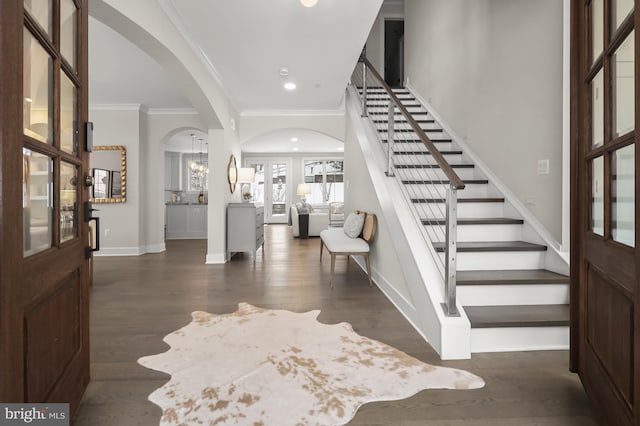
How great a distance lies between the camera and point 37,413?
45.3 inches

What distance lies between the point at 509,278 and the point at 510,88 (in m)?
1.89

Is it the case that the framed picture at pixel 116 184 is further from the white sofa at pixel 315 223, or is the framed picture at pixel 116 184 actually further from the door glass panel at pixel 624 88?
the door glass panel at pixel 624 88

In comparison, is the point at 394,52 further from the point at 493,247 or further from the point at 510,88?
the point at 493,247

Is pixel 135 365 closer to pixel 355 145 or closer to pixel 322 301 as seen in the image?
pixel 322 301

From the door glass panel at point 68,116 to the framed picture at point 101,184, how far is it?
535cm

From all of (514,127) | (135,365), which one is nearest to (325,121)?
(514,127)

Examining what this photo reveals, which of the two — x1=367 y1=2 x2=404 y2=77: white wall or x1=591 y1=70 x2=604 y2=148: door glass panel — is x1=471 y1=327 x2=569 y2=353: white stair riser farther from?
x1=367 y1=2 x2=404 y2=77: white wall

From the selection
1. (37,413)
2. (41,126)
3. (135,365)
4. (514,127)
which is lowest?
(135,365)

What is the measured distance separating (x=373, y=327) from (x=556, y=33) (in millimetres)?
2700

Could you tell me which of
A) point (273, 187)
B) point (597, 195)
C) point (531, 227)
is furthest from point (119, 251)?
point (273, 187)

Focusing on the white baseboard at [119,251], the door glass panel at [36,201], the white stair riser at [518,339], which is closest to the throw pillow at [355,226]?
the white stair riser at [518,339]

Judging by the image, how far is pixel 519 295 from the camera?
243cm

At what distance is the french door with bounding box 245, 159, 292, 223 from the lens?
12.7 metres

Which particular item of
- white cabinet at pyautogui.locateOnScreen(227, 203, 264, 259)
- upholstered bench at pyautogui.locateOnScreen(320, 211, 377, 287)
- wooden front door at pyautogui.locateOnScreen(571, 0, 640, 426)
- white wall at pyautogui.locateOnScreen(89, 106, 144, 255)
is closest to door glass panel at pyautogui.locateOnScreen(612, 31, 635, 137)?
wooden front door at pyautogui.locateOnScreen(571, 0, 640, 426)
